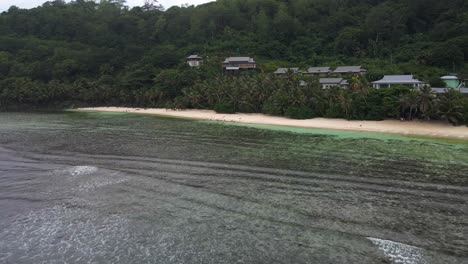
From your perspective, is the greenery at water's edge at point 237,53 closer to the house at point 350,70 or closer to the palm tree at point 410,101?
the palm tree at point 410,101

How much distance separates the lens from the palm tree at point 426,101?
39.2m

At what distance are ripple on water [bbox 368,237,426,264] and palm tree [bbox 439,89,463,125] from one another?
31.6 m

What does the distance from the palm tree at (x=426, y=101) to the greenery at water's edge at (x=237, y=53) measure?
0.12 meters

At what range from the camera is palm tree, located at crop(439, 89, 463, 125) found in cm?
3788

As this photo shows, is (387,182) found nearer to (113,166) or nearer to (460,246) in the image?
(460,246)

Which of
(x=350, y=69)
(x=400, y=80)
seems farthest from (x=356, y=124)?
(x=350, y=69)

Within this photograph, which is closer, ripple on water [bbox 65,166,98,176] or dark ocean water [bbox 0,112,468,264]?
dark ocean water [bbox 0,112,468,264]

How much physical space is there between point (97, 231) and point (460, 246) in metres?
15.1

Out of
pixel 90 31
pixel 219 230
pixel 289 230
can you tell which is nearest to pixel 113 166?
pixel 219 230

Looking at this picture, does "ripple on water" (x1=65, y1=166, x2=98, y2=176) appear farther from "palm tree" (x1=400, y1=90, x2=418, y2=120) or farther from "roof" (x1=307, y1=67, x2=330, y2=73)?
"roof" (x1=307, y1=67, x2=330, y2=73)

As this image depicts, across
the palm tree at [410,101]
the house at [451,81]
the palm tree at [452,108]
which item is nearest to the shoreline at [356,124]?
the palm tree at [452,108]

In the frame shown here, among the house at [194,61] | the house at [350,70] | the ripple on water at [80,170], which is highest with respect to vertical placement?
the house at [194,61]

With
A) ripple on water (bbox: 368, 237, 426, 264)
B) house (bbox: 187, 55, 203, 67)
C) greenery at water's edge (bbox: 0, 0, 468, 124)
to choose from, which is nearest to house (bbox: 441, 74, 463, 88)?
greenery at water's edge (bbox: 0, 0, 468, 124)

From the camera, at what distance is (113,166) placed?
83.7 feet
